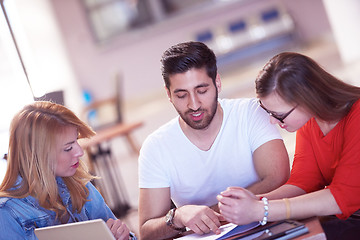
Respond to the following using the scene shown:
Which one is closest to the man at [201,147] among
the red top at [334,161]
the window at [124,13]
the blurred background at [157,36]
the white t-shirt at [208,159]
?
the white t-shirt at [208,159]

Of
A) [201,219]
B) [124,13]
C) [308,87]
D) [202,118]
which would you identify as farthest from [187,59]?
[124,13]

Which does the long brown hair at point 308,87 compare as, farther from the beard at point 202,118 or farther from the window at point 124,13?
the window at point 124,13

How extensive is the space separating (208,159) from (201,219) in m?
0.44

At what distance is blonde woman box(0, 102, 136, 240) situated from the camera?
5.07 feet

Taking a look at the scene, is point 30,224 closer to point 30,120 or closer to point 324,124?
point 30,120

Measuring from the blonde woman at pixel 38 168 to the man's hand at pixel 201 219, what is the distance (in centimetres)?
23

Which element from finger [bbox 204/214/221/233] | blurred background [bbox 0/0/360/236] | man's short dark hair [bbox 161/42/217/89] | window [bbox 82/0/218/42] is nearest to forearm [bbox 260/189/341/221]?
finger [bbox 204/214/221/233]

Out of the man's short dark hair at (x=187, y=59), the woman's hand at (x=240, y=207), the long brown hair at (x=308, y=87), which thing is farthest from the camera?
the man's short dark hair at (x=187, y=59)

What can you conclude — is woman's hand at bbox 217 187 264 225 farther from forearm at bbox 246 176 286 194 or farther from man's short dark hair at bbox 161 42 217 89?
man's short dark hair at bbox 161 42 217 89

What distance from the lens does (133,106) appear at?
11430 mm

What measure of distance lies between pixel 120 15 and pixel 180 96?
1008cm

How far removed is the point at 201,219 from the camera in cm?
147

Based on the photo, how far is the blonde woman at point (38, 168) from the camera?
1.55 m

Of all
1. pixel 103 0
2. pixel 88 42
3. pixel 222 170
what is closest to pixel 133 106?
pixel 88 42
